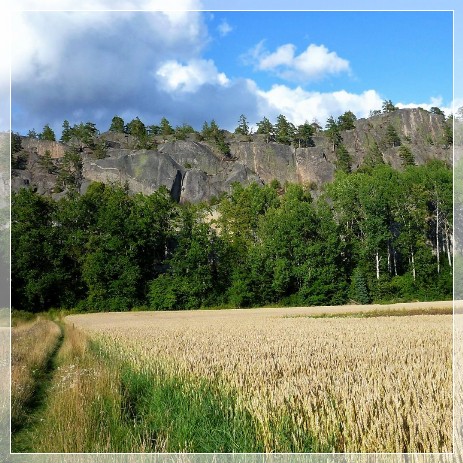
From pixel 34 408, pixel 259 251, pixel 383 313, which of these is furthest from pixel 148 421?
pixel 259 251

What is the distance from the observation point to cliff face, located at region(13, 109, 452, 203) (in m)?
65.7

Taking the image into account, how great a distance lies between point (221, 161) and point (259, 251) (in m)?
33.0

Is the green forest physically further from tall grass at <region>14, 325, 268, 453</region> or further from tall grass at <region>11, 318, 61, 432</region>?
tall grass at <region>14, 325, 268, 453</region>

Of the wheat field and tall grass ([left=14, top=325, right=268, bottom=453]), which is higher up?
the wheat field

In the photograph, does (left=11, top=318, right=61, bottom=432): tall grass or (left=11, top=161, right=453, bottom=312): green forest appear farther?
(left=11, top=161, right=453, bottom=312): green forest

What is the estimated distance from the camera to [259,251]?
44.2 m

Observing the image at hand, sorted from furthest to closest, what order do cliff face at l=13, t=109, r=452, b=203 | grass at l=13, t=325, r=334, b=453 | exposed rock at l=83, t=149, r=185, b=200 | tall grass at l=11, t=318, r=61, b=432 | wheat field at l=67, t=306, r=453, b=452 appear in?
1. exposed rock at l=83, t=149, r=185, b=200
2. cliff face at l=13, t=109, r=452, b=203
3. tall grass at l=11, t=318, r=61, b=432
4. grass at l=13, t=325, r=334, b=453
5. wheat field at l=67, t=306, r=453, b=452

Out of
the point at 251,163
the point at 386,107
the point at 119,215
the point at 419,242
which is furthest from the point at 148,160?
the point at 419,242

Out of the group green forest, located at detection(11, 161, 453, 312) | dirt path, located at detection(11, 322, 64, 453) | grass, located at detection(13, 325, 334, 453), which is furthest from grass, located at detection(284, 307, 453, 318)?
grass, located at detection(13, 325, 334, 453)

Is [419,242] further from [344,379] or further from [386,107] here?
[344,379]

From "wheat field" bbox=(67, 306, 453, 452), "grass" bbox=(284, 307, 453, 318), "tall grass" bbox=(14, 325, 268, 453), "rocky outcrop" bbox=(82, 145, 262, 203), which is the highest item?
"rocky outcrop" bbox=(82, 145, 262, 203)

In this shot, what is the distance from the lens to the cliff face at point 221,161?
6569 centimetres

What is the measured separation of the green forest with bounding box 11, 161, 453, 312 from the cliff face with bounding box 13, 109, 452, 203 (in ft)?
53.6

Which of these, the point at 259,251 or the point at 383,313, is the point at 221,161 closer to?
the point at 259,251
